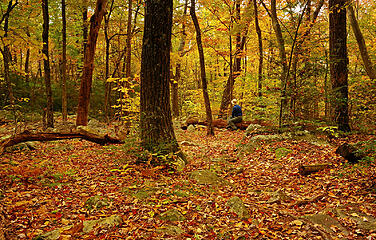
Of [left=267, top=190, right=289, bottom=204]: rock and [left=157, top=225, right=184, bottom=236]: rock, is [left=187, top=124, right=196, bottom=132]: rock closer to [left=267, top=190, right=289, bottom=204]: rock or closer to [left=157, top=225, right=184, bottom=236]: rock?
[left=267, top=190, right=289, bottom=204]: rock

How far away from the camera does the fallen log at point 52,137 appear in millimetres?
4812

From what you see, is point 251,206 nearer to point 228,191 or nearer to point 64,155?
point 228,191

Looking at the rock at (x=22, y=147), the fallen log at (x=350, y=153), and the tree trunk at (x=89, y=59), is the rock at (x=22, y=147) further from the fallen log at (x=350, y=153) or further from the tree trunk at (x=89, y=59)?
the fallen log at (x=350, y=153)

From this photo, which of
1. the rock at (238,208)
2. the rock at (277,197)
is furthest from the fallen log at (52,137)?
the rock at (277,197)

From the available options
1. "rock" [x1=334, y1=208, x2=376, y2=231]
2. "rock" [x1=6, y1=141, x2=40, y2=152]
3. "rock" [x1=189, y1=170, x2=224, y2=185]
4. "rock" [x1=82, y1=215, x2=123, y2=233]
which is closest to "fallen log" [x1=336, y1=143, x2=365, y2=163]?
"rock" [x1=334, y1=208, x2=376, y2=231]

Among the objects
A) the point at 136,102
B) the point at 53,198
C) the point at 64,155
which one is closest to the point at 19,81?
the point at 136,102

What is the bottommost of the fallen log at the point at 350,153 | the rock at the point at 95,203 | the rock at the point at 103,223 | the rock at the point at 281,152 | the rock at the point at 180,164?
the rock at the point at 103,223

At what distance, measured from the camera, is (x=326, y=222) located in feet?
10.1

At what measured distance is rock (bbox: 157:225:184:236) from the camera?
2.76 metres

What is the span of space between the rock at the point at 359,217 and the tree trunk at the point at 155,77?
3.38 metres

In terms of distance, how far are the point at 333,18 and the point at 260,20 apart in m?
9.60

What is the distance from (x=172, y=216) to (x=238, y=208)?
3.64 feet

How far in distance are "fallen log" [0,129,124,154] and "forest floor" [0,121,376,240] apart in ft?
1.72

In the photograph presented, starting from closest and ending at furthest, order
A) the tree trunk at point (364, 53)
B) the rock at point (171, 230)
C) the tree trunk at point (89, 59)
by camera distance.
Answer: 1. the rock at point (171, 230)
2. the tree trunk at point (89, 59)
3. the tree trunk at point (364, 53)
